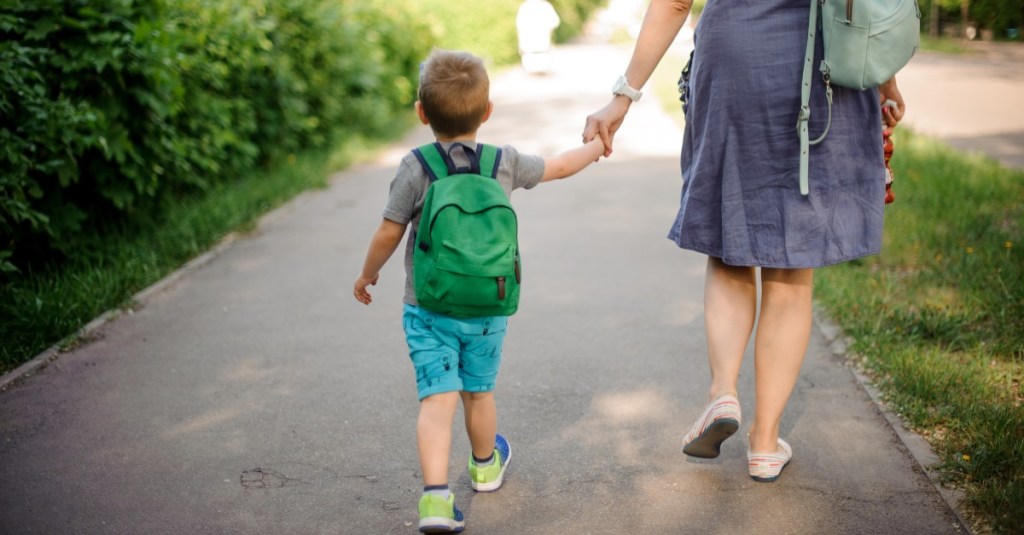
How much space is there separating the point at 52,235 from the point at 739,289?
3944 mm

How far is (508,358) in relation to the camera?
4.52m

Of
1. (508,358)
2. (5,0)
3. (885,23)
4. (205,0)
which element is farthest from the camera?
(205,0)

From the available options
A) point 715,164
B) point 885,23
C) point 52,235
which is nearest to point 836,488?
point 715,164

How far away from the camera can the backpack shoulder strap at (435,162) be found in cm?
276

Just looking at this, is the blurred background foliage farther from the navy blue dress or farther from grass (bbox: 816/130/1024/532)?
grass (bbox: 816/130/1024/532)

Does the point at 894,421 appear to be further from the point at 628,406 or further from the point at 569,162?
the point at 569,162

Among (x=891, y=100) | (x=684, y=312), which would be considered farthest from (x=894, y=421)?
(x=684, y=312)

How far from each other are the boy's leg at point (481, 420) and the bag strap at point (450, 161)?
70 centimetres

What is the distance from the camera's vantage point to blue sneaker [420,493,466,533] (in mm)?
2768

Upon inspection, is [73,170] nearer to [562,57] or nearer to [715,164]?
[715,164]

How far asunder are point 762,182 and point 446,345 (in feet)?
3.59

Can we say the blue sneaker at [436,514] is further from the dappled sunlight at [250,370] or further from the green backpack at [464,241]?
the dappled sunlight at [250,370]

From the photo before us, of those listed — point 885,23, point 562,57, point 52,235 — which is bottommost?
point 562,57

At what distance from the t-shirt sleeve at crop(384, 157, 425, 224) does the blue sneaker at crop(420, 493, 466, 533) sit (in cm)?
83
